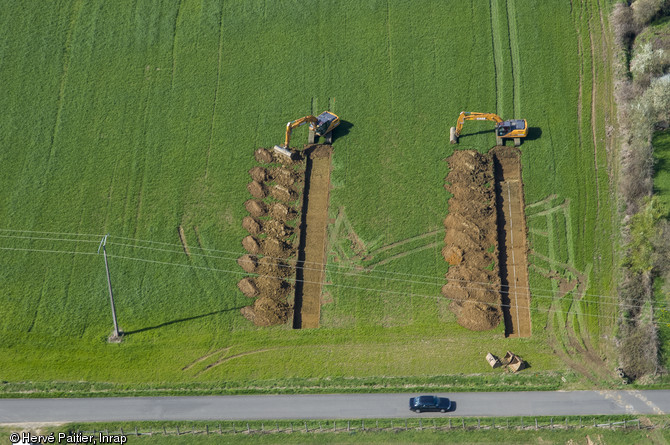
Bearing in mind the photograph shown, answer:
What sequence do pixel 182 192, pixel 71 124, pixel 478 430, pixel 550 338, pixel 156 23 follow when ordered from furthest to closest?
pixel 156 23, pixel 71 124, pixel 182 192, pixel 550 338, pixel 478 430

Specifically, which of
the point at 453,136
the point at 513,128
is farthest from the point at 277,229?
the point at 513,128

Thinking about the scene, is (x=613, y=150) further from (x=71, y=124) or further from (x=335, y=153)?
(x=71, y=124)

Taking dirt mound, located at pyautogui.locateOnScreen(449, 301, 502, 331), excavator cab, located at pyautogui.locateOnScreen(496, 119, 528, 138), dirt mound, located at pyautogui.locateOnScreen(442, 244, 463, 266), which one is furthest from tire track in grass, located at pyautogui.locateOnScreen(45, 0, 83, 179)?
excavator cab, located at pyautogui.locateOnScreen(496, 119, 528, 138)

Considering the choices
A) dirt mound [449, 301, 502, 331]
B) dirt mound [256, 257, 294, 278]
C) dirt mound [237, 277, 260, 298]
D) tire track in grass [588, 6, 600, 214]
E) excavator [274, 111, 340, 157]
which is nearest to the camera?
dirt mound [449, 301, 502, 331]

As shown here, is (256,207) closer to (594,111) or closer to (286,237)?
(286,237)

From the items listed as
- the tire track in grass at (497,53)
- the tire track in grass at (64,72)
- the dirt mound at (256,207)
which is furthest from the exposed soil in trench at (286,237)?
the tire track in grass at (64,72)

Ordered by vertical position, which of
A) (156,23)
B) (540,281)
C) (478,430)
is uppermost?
(156,23)

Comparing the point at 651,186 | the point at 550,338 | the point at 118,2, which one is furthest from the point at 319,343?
the point at 118,2

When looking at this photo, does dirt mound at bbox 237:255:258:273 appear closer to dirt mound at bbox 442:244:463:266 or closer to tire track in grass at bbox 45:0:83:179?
dirt mound at bbox 442:244:463:266
